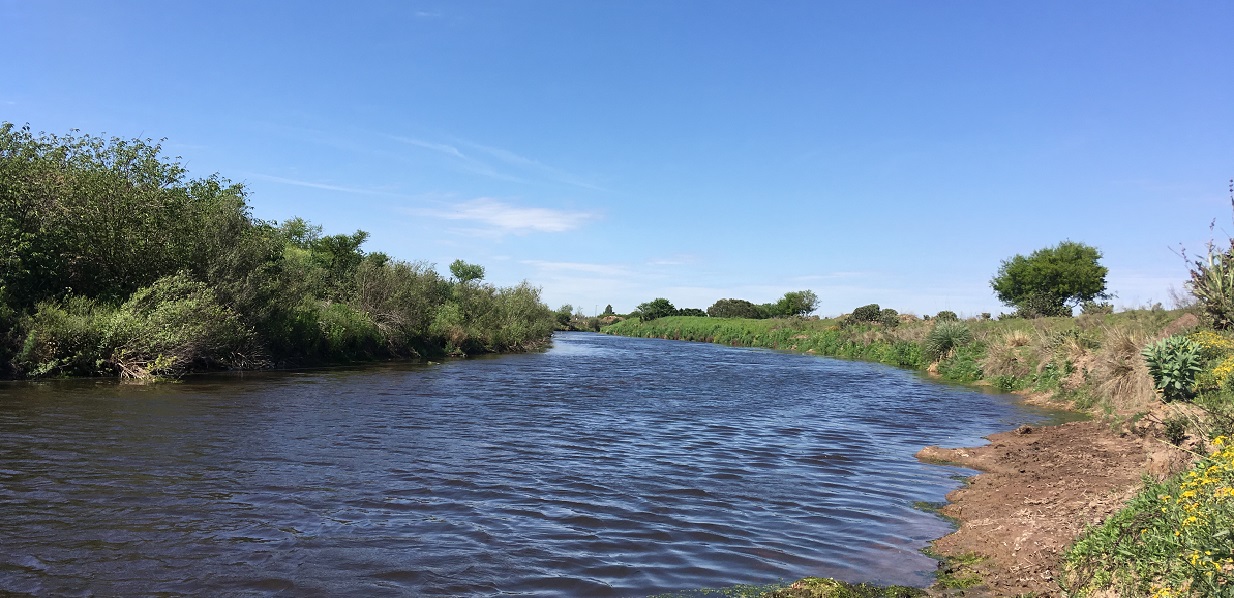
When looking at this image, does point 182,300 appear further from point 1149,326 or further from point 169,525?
point 1149,326

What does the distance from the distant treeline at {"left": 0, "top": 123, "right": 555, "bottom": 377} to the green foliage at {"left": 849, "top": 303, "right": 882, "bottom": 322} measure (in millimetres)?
45235

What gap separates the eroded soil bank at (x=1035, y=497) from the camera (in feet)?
19.8

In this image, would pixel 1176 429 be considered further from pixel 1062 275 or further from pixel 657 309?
pixel 657 309

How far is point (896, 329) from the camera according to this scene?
162 ft

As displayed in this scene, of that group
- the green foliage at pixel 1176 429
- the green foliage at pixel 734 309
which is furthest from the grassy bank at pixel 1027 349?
the green foliage at pixel 734 309

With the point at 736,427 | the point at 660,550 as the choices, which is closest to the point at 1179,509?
the point at 660,550

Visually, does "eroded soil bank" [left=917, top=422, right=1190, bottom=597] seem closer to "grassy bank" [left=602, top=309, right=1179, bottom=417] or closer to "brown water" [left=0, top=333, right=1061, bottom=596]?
"brown water" [left=0, top=333, right=1061, bottom=596]

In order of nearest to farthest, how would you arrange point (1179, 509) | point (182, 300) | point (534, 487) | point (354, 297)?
point (1179, 509), point (534, 487), point (182, 300), point (354, 297)

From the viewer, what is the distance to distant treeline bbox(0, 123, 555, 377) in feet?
61.7

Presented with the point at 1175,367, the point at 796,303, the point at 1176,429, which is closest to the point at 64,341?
the point at 1176,429

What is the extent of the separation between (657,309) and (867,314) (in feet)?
215

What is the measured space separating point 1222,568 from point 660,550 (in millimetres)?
4452

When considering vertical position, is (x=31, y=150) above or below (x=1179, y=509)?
above

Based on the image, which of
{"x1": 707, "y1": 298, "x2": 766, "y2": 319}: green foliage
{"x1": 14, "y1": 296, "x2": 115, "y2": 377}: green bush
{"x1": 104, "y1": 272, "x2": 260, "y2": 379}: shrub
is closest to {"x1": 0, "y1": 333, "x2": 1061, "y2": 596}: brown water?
{"x1": 104, "y1": 272, "x2": 260, "y2": 379}: shrub
